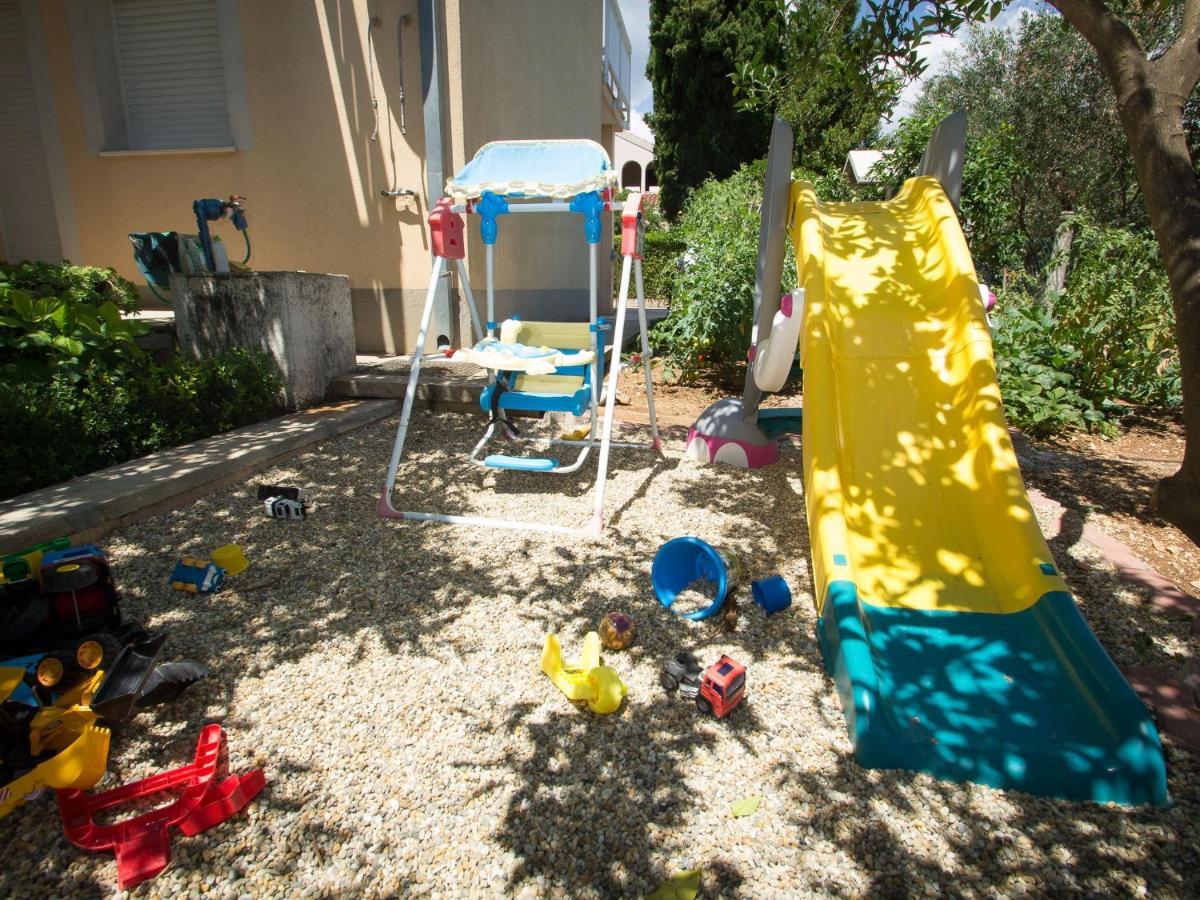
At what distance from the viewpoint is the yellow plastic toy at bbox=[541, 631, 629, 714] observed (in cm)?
231

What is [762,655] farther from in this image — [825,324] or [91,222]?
[91,222]

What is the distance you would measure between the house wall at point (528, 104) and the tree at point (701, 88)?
Result: 273 inches

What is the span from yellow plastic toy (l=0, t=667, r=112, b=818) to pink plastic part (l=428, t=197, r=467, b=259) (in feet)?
9.51

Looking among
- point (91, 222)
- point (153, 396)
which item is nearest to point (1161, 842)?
point (153, 396)

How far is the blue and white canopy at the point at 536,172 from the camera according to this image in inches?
158

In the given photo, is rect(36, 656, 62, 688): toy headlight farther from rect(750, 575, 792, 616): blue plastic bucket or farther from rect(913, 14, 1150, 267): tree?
rect(913, 14, 1150, 267): tree

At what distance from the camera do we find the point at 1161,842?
6.04ft

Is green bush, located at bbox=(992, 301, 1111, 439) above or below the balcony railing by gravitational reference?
below

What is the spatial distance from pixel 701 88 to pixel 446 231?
16622 mm

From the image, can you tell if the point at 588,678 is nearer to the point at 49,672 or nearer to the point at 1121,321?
the point at 49,672

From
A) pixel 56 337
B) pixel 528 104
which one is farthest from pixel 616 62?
pixel 56 337

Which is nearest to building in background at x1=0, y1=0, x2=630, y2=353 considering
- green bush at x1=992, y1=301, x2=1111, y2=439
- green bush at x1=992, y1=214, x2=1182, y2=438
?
green bush at x1=992, y1=301, x2=1111, y2=439

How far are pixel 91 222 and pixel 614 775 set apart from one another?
9.43 m

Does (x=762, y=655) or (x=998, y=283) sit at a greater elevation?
(x=998, y=283)
